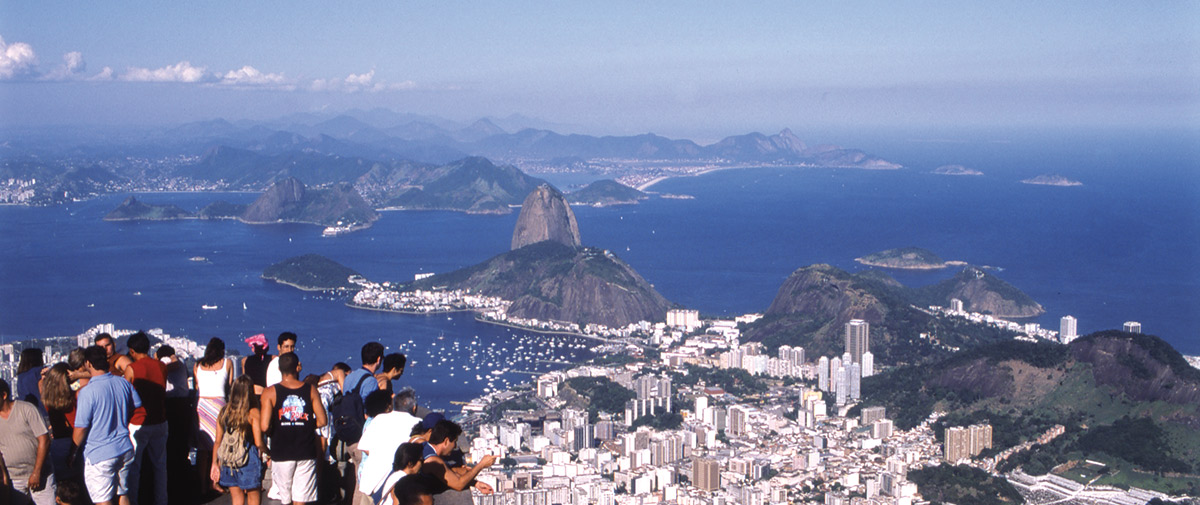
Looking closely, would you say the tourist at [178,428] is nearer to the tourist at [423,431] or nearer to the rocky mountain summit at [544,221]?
the tourist at [423,431]

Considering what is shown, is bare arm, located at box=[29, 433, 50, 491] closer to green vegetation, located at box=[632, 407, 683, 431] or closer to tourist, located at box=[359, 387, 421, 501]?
tourist, located at box=[359, 387, 421, 501]

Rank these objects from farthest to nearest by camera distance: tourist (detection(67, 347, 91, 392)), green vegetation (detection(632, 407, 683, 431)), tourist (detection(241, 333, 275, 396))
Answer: green vegetation (detection(632, 407, 683, 431)) < tourist (detection(241, 333, 275, 396)) < tourist (detection(67, 347, 91, 392))

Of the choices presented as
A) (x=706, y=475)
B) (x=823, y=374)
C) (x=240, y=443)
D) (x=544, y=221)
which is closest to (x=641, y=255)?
(x=544, y=221)

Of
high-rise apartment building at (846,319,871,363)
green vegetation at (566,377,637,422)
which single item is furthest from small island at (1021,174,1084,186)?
green vegetation at (566,377,637,422)

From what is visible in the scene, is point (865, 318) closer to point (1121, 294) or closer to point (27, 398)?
point (1121, 294)

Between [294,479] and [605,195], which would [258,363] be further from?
[605,195]

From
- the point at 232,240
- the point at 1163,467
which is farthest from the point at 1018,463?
the point at 232,240
